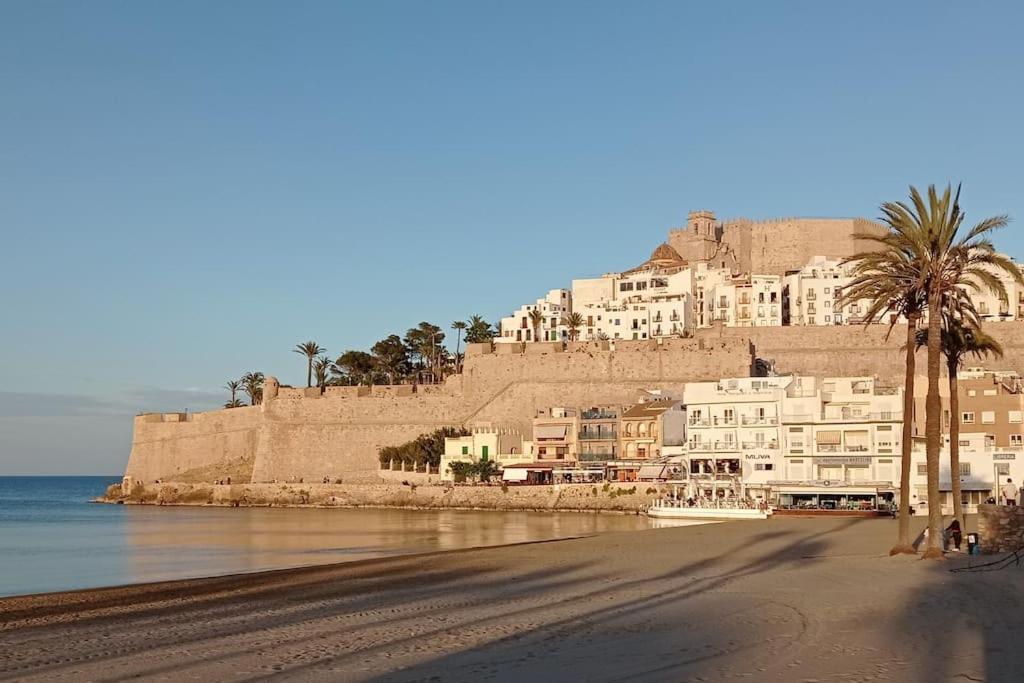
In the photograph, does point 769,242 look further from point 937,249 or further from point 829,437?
point 937,249

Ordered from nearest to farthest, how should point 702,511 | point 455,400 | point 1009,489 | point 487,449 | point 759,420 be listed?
1. point 1009,489
2. point 702,511
3. point 759,420
4. point 487,449
5. point 455,400

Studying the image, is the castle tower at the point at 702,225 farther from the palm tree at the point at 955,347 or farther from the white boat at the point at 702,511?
the palm tree at the point at 955,347

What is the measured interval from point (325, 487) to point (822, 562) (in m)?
57.4

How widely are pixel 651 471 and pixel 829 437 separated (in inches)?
508

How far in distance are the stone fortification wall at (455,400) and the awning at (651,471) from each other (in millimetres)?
14251

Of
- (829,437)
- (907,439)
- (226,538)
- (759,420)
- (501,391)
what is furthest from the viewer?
(501,391)

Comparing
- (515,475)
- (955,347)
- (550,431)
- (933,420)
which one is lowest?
(515,475)

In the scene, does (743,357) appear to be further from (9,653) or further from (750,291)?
(9,653)

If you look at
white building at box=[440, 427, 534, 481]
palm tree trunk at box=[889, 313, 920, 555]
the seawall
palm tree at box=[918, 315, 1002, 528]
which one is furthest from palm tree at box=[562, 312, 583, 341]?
palm tree trunk at box=[889, 313, 920, 555]

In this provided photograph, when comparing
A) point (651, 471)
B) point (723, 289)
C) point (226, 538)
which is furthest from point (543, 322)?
point (226, 538)

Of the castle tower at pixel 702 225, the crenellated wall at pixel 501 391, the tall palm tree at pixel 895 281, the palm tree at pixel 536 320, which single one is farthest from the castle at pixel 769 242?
the tall palm tree at pixel 895 281

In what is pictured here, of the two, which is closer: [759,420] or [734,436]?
[759,420]

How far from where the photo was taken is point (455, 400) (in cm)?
8438

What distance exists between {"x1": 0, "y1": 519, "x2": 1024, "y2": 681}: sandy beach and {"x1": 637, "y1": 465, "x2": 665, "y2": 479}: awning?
120 ft
